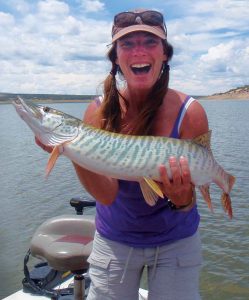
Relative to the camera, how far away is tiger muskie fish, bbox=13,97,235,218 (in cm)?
345

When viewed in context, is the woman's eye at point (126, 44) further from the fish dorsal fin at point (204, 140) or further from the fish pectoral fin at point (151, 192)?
the fish pectoral fin at point (151, 192)

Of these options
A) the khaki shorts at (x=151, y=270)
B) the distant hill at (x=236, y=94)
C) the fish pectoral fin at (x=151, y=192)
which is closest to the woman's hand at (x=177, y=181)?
the fish pectoral fin at (x=151, y=192)

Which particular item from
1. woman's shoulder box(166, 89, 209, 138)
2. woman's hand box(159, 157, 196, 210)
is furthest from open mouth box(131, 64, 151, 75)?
woman's hand box(159, 157, 196, 210)

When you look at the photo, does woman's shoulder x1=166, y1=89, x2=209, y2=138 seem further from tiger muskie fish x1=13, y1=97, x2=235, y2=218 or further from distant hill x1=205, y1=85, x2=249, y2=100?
distant hill x1=205, y1=85, x2=249, y2=100

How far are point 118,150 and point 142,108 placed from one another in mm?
449

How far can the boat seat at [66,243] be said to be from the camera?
435cm

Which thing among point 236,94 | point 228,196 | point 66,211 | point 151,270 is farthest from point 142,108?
point 236,94

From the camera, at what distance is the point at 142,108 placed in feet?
12.2

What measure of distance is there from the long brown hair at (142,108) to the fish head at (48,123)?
0.27 meters

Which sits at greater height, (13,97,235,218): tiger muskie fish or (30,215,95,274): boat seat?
(13,97,235,218): tiger muskie fish

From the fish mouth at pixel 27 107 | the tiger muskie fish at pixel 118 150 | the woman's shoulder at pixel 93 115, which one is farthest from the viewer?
the woman's shoulder at pixel 93 115

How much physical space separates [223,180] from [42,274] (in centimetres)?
302

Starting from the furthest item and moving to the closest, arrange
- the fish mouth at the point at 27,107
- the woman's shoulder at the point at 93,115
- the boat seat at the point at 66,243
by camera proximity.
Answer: the boat seat at the point at 66,243 → the woman's shoulder at the point at 93,115 → the fish mouth at the point at 27,107

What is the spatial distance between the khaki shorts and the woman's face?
1.34 metres
